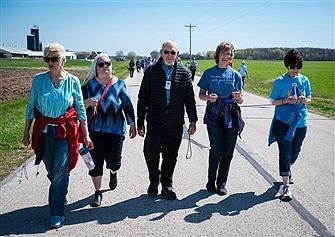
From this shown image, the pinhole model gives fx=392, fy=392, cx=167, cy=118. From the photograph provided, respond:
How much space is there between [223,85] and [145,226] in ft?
6.74

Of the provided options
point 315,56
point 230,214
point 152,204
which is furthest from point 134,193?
point 315,56

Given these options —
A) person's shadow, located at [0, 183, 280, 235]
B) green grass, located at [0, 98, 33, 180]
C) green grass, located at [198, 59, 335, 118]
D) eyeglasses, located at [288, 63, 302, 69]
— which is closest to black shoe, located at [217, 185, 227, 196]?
person's shadow, located at [0, 183, 280, 235]

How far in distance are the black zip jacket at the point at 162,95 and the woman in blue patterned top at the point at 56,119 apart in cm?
102

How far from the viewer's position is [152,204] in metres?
4.84

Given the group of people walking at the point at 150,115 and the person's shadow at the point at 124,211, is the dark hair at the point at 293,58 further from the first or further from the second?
the person's shadow at the point at 124,211

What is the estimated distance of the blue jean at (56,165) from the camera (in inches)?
161

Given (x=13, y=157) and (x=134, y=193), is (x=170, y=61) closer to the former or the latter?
(x=134, y=193)

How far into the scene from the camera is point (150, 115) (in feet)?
16.5

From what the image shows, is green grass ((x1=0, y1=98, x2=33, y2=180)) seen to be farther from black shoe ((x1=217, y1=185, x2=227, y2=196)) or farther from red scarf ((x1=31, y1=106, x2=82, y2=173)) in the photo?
black shoe ((x1=217, y1=185, x2=227, y2=196))

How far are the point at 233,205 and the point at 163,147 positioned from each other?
45.7 inches

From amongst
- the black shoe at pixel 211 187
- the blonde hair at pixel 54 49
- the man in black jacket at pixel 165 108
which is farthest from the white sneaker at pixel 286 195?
the blonde hair at pixel 54 49

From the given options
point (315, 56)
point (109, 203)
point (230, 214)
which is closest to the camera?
point (230, 214)

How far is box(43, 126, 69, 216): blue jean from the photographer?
4094 mm

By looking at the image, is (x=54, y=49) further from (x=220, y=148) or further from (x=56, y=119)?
(x=220, y=148)
